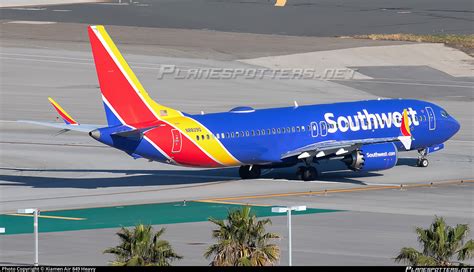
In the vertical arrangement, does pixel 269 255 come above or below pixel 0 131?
below

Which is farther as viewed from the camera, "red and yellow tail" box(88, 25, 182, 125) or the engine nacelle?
the engine nacelle

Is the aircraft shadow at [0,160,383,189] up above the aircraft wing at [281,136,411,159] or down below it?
below

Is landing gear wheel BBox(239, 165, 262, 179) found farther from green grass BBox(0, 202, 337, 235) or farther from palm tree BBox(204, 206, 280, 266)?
palm tree BBox(204, 206, 280, 266)

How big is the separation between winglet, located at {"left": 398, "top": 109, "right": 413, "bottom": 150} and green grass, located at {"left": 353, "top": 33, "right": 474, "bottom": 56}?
66863 millimetres

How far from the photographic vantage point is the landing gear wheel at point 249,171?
272ft

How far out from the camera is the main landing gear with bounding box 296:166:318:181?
270ft

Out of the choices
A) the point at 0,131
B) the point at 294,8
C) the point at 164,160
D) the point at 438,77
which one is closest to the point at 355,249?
the point at 164,160

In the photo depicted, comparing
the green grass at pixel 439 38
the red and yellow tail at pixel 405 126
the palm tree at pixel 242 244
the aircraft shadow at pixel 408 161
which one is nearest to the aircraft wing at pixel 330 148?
the red and yellow tail at pixel 405 126

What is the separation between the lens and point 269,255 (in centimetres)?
4509

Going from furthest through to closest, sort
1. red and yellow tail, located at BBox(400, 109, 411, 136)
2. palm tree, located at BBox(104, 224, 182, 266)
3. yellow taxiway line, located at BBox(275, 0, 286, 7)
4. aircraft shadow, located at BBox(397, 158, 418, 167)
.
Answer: yellow taxiway line, located at BBox(275, 0, 286, 7)
aircraft shadow, located at BBox(397, 158, 418, 167)
red and yellow tail, located at BBox(400, 109, 411, 136)
palm tree, located at BBox(104, 224, 182, 266)

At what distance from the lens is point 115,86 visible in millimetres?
75250

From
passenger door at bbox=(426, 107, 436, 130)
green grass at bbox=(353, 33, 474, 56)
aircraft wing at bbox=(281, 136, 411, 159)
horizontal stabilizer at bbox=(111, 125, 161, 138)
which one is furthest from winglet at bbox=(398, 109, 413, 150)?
green grass at bbox=(353, 33, 474, 56)

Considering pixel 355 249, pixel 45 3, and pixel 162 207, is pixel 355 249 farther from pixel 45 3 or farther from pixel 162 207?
pixel 45 3

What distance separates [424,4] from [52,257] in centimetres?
14018
